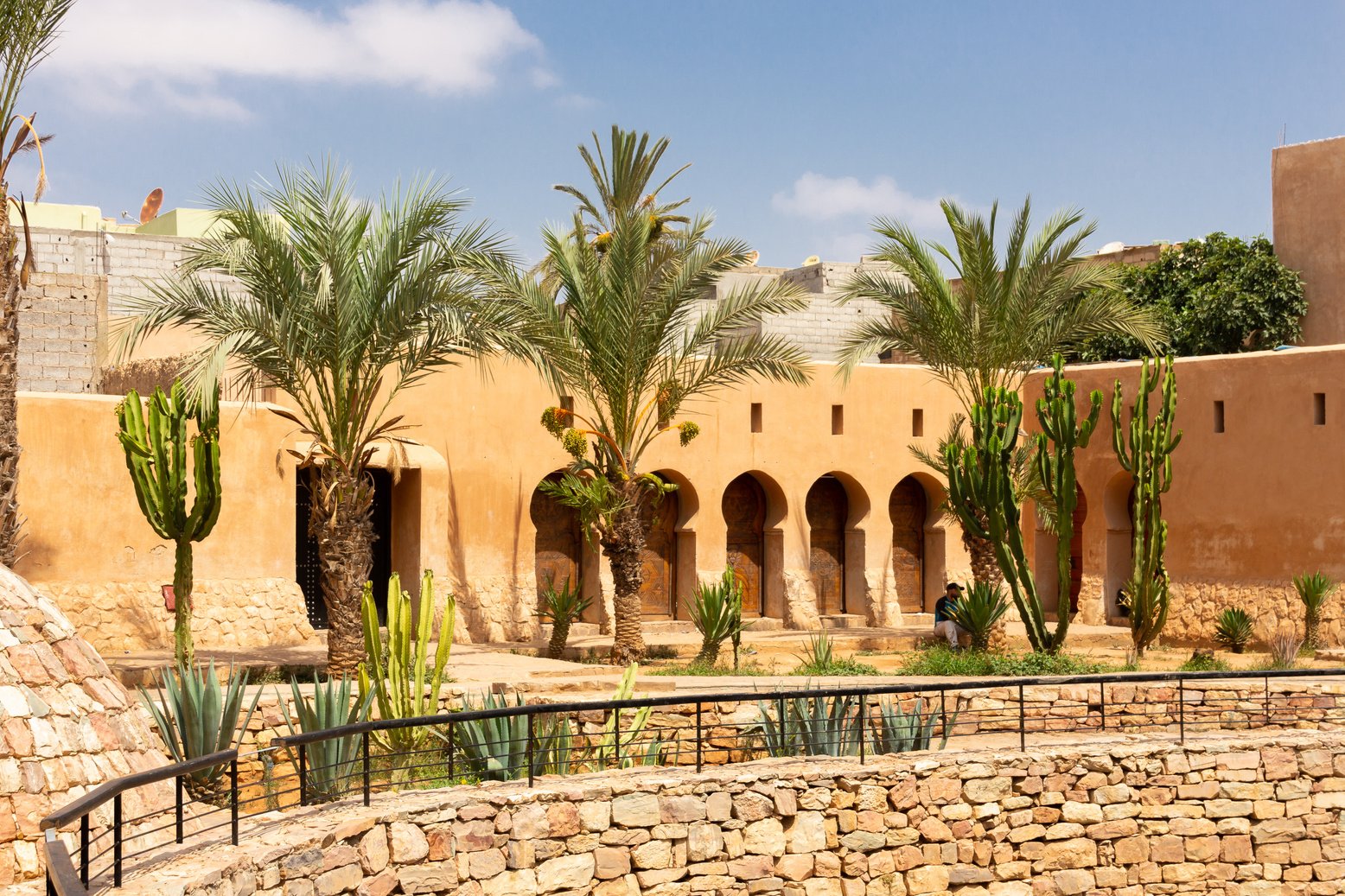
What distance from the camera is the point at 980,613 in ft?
68.5

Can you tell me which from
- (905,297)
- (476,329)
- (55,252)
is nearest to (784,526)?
(905,297)

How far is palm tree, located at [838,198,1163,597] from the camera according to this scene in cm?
2217

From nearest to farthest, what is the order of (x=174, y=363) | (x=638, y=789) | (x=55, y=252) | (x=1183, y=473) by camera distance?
(x=638, y=789) → (x=174, y=363) → (x=1183, y=473) → (x=55, y=252)

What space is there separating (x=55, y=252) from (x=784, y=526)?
44.2 feet

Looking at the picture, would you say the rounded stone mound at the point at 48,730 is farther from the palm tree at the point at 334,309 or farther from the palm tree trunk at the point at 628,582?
the palm tree trunk at the point at 628,582

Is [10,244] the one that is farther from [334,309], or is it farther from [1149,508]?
[1149,508]

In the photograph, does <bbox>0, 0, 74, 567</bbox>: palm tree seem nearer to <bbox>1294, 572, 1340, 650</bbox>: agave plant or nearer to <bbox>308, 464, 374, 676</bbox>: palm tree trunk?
<bbox>308, 464, 374, 676</bbox>: palm tree trunk

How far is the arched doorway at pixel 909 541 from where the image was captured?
28047 mm

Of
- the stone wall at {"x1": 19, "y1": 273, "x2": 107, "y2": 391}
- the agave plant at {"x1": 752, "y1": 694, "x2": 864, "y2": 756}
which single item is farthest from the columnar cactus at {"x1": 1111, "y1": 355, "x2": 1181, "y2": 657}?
the stone wall at {"x1": 19, "y1": 273, "x2": 107, "y2": 391}

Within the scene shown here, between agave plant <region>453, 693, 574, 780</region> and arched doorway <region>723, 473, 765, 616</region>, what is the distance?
13.5 m

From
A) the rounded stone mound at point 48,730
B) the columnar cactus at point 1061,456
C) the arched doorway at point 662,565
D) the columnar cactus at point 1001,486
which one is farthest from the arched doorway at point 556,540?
the rounded stone mound at point 48,730

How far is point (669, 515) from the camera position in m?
26.1

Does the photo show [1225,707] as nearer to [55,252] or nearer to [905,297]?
[905,297]

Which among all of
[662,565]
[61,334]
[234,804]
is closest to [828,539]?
[662,565]
